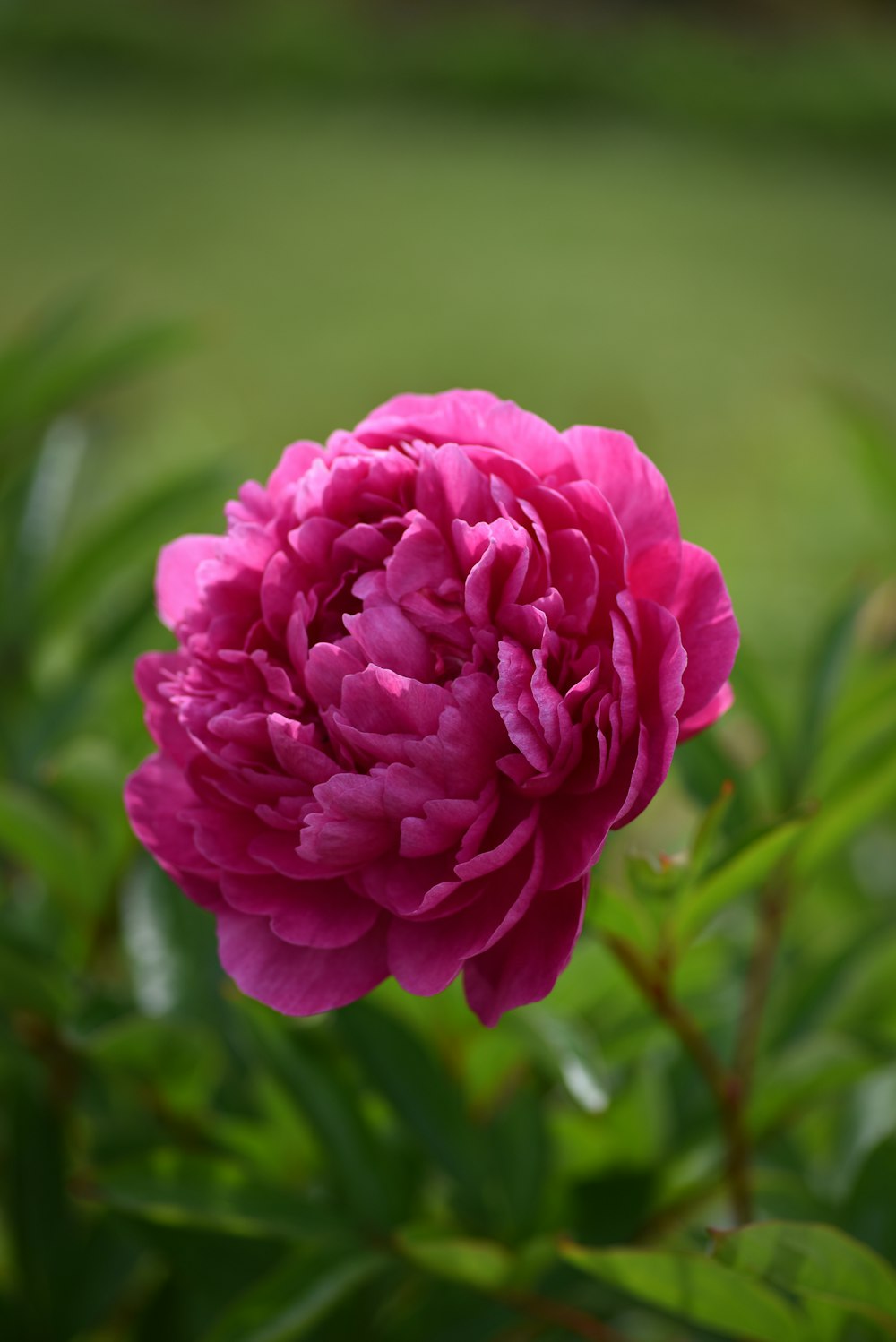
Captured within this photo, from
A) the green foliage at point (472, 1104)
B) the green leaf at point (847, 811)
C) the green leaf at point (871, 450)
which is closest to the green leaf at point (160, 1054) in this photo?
the green foliage at point (472, 1104)

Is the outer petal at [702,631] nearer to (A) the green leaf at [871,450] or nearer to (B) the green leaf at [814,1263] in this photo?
(B) the green leaf at [814,1263]

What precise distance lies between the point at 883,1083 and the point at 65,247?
214 centimetres

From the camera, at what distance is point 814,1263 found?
37cm

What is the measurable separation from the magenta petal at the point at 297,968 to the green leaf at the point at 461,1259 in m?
0.11

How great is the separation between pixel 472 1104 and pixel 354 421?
5.00ft

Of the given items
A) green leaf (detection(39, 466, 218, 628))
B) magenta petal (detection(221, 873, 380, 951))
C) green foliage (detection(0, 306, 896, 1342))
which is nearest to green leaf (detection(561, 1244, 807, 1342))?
green foliage (detection(0, 306, 896, 1342))

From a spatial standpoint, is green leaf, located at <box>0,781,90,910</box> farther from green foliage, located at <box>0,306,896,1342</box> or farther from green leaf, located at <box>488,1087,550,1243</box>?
green leaf, located at <box>488,1087,550,1243</box>

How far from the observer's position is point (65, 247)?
7.72 ft

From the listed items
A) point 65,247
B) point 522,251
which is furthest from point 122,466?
point 522,251

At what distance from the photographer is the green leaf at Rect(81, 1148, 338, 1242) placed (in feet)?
1.40

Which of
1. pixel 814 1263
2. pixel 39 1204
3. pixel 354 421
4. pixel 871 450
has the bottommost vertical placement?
pixel 39 1204

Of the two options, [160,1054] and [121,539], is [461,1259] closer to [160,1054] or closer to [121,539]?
[160,1054]

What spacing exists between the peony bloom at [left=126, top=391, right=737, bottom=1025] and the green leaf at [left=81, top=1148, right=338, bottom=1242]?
128 mm

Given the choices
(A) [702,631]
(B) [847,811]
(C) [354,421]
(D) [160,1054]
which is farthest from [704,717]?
(C) [354,421]
